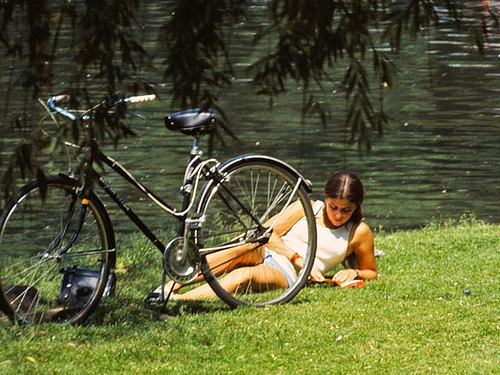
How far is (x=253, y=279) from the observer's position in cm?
709

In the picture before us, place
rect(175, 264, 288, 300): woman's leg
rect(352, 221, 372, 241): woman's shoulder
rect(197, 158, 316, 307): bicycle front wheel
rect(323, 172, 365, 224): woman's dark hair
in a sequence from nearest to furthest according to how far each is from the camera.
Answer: rect(197, 158, 316, 307): bicycle front wheel → rect(175, 264, 288, 300): woman's leg → rect(323, 172, 365, 224): woman's dark hair → rect(352, 221, 372, 241): woman's shoulder

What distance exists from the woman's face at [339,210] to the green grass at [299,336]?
0.45 metres

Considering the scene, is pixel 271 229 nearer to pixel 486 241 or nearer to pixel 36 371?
pixel 36 371

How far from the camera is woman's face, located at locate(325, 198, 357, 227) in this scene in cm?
732

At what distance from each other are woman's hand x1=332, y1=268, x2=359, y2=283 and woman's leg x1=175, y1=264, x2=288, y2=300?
1.58 feet

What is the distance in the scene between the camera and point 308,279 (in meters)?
7.52

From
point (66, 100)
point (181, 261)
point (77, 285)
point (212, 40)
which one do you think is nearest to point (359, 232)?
point (181, 261)

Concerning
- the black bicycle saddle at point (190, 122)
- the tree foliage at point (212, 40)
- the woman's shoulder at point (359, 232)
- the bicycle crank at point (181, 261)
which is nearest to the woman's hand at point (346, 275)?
the woman's shoulder at point (359, 232)

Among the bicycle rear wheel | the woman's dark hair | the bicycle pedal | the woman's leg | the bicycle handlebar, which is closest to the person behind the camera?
the bicycle handlebar

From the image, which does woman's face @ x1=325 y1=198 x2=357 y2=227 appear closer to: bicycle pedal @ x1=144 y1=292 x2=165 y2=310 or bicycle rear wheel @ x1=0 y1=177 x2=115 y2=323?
bicycle pedal @ x1=144 y1=292 x2=165 y2=310

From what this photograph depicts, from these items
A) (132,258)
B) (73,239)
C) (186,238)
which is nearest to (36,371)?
(73,239)

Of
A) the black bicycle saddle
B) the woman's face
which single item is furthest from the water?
the black bicycle saddle

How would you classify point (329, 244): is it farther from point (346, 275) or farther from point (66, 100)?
point (66, 100)

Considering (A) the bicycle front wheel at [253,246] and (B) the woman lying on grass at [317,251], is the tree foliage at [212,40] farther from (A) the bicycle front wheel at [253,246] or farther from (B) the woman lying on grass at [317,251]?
(B) the woman lying on grass at [317,251]
